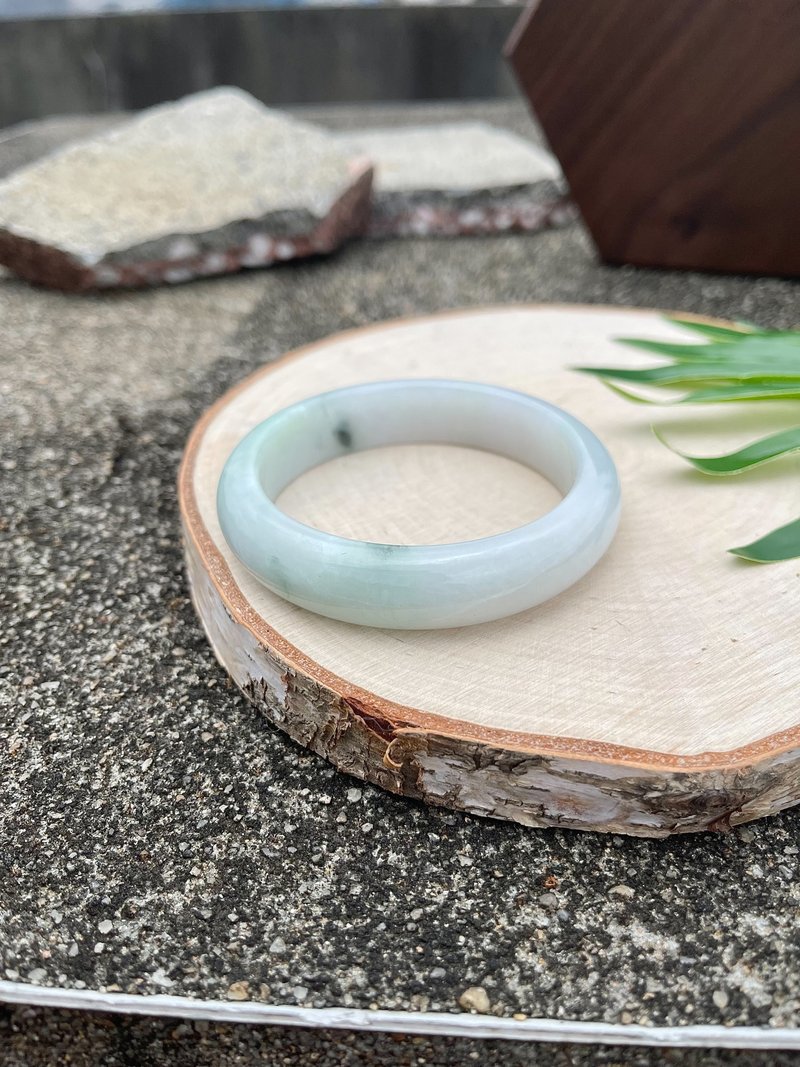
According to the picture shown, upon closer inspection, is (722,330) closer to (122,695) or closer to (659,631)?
(659,631)

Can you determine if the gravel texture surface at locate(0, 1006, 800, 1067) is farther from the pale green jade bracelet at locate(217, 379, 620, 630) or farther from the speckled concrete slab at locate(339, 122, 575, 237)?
the speckled concrete slab at locate(339, 122, 575, 237)

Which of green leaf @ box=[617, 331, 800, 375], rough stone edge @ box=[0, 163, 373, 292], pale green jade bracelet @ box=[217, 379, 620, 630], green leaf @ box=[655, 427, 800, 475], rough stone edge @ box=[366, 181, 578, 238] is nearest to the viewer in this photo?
pale green jade bracelet @ box=[217, 379, 620, 630]

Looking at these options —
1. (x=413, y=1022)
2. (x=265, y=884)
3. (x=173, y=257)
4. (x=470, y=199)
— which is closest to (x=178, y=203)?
(x=173, y=257)

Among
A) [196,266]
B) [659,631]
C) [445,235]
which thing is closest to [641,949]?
[659,631]

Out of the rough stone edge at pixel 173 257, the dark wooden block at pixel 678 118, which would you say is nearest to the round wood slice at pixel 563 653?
the dark wooden block at pixel 678 118

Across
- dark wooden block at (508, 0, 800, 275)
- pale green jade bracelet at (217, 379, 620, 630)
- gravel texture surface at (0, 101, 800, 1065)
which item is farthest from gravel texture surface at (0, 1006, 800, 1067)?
dark wooden block at (508, 0, 800, 275)

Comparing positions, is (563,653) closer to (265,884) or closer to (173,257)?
(265,884)
